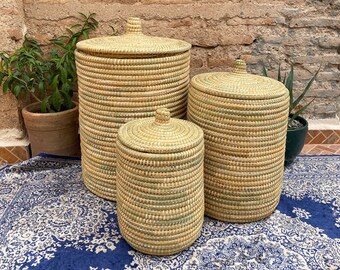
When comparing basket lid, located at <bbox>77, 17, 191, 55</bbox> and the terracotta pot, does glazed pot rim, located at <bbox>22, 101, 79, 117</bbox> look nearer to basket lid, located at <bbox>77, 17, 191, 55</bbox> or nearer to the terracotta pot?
the terracotta pot

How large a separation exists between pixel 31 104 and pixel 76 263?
1.20m

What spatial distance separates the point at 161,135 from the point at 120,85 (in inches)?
15.5

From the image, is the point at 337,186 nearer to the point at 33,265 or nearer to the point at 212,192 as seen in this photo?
the point at 212,192

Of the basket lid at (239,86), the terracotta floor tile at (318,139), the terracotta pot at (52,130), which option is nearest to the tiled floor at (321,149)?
the terracotta floor tile at (318,139)

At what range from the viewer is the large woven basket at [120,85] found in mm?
1702

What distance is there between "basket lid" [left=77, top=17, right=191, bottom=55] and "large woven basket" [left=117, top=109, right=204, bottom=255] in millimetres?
351

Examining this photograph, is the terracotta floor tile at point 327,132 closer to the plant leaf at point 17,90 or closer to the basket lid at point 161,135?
the basket lid at point 161,135

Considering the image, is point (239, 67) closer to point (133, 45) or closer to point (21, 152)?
point (133, 45)

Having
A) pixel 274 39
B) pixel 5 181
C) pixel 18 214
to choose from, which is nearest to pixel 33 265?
pixel 18 214

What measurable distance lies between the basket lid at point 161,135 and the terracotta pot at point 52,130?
2.58 ft

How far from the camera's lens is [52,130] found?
2244 millimetres

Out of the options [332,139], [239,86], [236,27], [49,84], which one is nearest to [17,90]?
[49,84]

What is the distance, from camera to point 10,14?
214cm

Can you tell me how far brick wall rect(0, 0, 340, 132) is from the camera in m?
2.27
